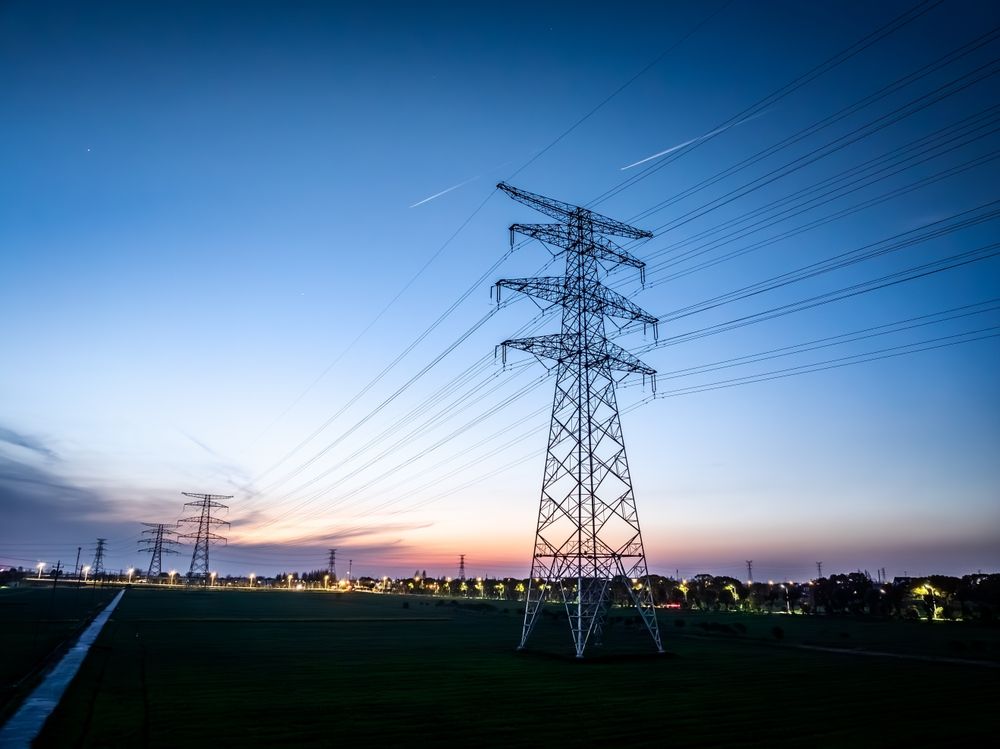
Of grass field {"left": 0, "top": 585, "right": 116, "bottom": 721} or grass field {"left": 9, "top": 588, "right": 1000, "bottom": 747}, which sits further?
grass field {"left": 0, "top": 585, "right": 116, "bottom": 721}

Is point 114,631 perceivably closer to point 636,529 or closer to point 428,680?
point 428,680

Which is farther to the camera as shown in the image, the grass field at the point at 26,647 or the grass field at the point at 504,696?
the grass field at the point at 26,647

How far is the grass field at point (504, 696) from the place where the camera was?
1858cm

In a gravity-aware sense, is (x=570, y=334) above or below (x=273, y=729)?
above

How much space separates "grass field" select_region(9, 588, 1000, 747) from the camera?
61.0 feet

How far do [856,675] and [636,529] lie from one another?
44.6ft

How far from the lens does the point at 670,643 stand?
1956 inches

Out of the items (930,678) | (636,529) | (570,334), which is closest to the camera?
(930,678)

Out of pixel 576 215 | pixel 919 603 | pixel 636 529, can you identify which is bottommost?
pixel 919 603

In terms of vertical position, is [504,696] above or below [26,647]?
above

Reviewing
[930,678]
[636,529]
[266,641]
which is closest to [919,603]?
[930,678]

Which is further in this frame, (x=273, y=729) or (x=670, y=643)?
(x=670, y=643)

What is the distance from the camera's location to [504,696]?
81.7 ft

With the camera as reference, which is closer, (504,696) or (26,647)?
(504,696)
